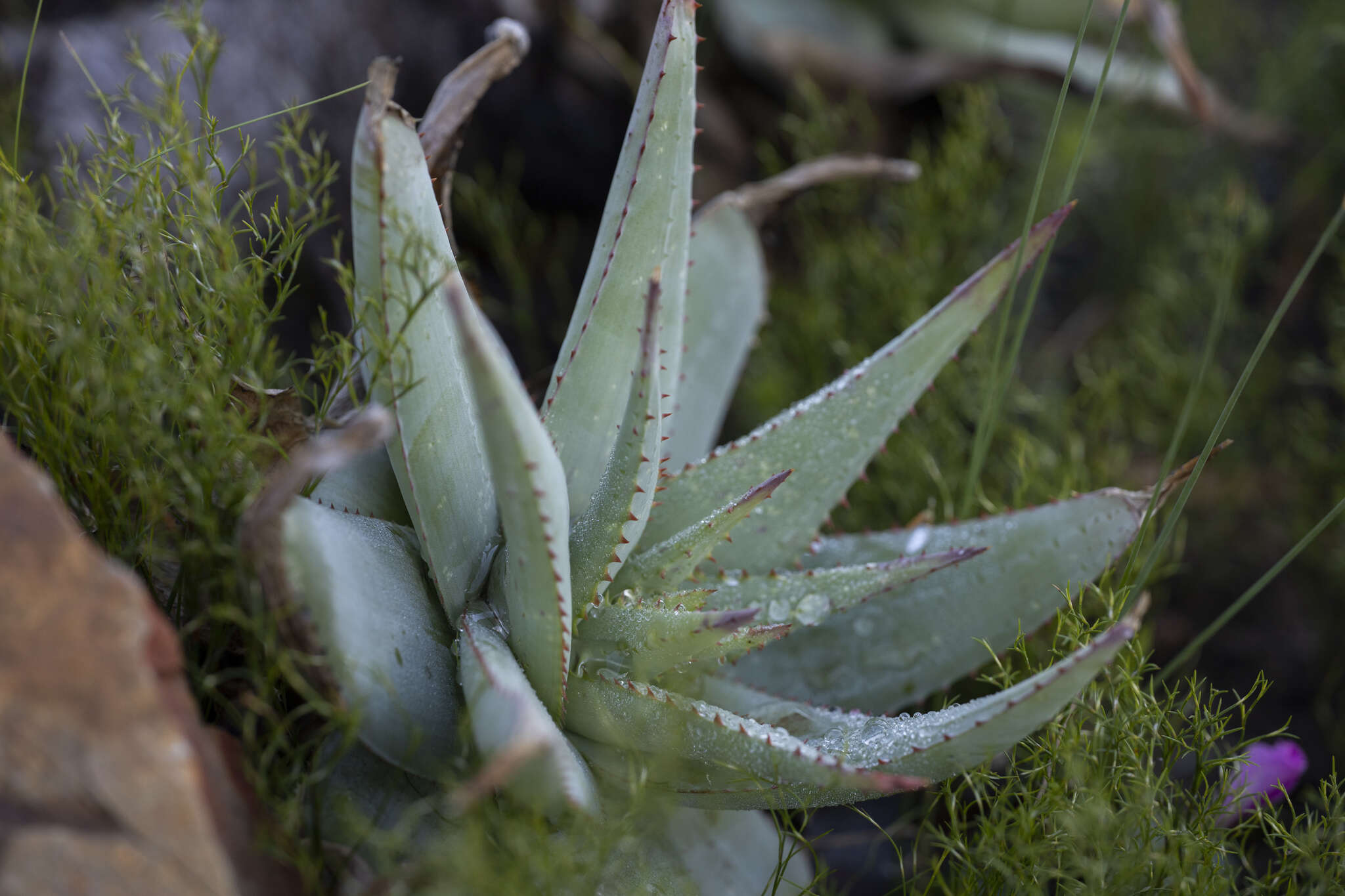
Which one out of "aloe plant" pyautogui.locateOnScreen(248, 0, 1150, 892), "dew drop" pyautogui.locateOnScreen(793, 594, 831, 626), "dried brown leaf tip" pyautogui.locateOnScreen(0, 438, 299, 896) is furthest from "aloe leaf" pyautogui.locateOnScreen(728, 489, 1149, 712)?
"dried brown leaf tip" pyautogui.locateOnScreen(0, 438, 299, 896)

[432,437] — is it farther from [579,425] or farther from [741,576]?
[741,576]

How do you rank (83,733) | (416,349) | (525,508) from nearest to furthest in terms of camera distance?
1. (83,733)
2. (525,508)
3. (416,349)

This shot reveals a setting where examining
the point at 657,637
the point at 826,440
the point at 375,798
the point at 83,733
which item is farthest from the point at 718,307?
the point at 83,733

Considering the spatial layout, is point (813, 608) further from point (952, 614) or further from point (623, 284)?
point (623, 284)

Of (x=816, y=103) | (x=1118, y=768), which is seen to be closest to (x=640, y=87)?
(x=1118, y=768)

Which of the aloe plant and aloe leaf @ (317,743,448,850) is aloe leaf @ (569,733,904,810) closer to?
the aloe plant

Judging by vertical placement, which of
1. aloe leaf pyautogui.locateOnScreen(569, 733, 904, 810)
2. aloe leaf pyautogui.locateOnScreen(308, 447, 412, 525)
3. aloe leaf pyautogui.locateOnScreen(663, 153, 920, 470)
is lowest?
aloe leaf pyautogui.locateOnScreen(569, 733, 904, 810)

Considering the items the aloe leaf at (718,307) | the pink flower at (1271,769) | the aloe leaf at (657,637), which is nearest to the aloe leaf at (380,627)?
the aloe leaf at (657,637)
